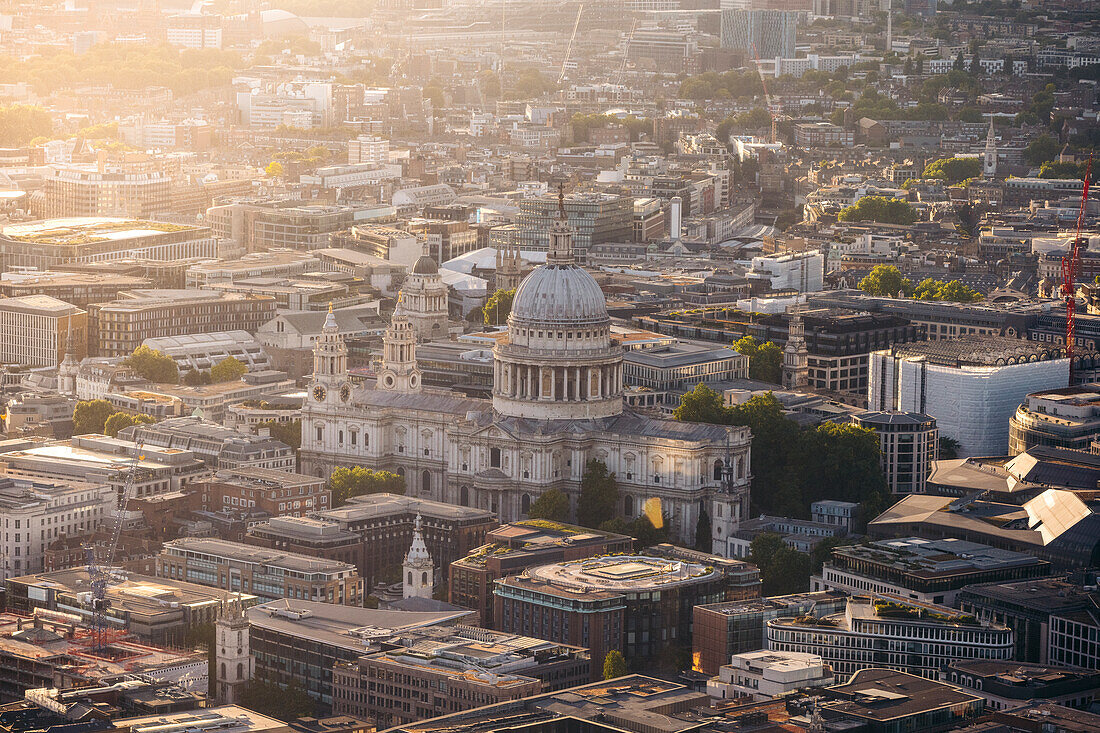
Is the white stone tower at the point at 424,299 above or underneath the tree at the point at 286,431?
above

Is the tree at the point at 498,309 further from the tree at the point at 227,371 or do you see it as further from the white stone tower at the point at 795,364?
the white stone tower at the point at 795,364

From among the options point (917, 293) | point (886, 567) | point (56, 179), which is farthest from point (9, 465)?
point (56, 179)

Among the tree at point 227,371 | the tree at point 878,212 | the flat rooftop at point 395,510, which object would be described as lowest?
the flat rooftop at point 395,510

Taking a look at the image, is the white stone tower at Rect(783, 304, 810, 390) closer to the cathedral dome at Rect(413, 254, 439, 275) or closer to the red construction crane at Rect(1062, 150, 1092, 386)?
the red construction crane at Rect(1062, 150, 1092, 386)

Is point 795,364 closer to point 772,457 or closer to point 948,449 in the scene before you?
point 948,449

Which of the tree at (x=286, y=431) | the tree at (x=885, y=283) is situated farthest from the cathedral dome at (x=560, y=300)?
the tree at (x=885, y=283)

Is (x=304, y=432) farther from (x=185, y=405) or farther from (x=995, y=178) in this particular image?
(x=995, y=178)
